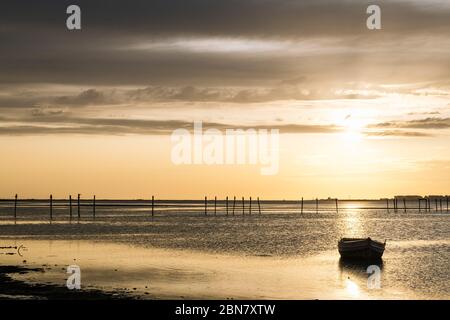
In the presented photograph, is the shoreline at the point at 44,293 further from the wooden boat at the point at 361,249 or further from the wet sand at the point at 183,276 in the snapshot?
the wooden boat at the point at 361,249

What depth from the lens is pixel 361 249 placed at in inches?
2064

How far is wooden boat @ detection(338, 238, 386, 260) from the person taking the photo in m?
52.0

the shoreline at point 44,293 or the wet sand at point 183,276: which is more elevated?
the shoreline at point 44,293

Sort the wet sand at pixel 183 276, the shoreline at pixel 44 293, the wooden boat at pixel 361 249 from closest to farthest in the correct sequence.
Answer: the shoreline at pixel 44 293
the wet sand at pixel 183 276
the wooden boat at pixel 361 249

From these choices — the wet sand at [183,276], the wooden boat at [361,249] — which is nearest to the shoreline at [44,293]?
the wet sand at [183,276]

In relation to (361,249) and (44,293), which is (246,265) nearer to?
(361,249)

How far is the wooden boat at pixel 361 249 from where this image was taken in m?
52.0

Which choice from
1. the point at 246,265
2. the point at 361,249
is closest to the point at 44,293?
the point at 246,265

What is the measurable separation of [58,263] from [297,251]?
22425mm

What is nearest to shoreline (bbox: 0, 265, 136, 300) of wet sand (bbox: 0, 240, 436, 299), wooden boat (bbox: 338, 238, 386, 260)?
wet sand (bbox: 0, 240, 436, 299)
